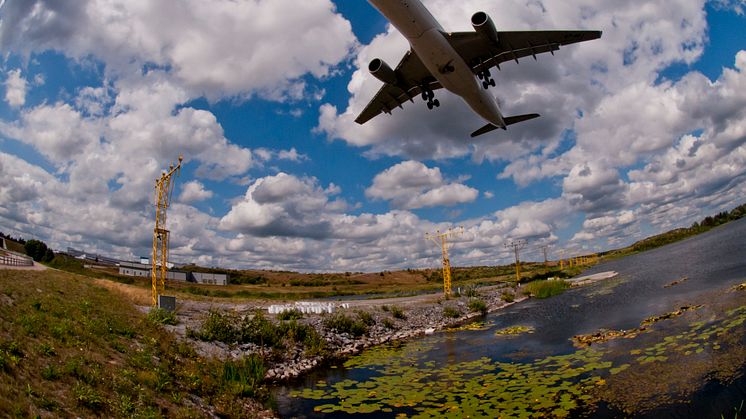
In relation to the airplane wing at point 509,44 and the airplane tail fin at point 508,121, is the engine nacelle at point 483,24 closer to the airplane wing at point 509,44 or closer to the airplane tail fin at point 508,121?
the airplane wing at point 509,44

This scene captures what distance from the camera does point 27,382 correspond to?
9320 mm

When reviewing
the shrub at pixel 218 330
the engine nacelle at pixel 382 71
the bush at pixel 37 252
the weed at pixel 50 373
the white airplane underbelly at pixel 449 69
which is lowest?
the shrub at pixel 218 330

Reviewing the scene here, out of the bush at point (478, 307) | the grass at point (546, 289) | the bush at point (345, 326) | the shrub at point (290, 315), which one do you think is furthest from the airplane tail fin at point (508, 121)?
the grass at point (546, 289)

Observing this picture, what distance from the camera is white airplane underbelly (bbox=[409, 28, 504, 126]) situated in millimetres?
19750

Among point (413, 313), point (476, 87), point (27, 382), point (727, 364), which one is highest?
point (476, 87)

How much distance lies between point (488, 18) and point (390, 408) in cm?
1810

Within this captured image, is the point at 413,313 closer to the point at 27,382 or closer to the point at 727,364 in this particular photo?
the point at 727,364

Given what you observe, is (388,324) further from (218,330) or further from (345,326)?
(218,330)

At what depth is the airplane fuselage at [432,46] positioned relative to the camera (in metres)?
18.3

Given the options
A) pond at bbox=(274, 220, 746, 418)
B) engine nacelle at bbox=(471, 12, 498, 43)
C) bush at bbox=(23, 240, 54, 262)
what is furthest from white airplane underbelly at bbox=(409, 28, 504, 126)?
bush at bbox=(23, 240, 54, 262)

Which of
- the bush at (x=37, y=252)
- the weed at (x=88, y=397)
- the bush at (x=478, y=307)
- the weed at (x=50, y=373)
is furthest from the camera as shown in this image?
the bush at (x=37, y=252)

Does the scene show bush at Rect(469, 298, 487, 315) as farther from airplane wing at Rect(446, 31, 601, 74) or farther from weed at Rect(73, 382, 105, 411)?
weed at Rect(73, 382, 105, 411)

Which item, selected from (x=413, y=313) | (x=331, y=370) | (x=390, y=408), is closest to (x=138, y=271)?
(x=413, y=313)

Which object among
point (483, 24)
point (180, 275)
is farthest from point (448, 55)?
point (180, 275)
